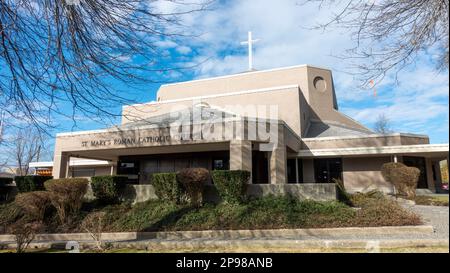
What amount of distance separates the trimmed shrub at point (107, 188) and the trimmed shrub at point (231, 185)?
14.9 ft

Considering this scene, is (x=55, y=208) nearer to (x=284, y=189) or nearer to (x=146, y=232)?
(x=146, y=232)

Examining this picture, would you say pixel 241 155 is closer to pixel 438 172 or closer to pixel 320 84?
pixel 320 84

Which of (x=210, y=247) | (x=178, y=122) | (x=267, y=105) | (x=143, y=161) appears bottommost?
(x=210, y=247)

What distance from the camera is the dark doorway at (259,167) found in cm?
1881

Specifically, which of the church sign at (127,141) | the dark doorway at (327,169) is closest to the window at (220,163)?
the church sign at (127,141)

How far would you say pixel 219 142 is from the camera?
48.9ft

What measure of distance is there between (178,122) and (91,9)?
975 centimetres

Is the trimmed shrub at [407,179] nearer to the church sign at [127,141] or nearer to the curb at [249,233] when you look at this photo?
the curb at [249,233]

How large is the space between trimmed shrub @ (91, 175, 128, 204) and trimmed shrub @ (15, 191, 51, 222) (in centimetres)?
187

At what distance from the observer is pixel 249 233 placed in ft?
32.8

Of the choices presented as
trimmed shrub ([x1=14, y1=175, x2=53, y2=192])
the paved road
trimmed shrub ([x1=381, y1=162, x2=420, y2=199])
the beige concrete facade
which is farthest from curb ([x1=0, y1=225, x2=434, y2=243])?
trimmed shrub ([x1=381, y1=162, x2=420, y2=199])

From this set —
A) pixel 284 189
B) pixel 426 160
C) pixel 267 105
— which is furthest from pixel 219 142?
pixel 426 160

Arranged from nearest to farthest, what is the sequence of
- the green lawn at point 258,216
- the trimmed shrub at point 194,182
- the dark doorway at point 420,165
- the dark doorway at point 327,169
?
the green lawn at point 258,216 → the trimmed shrub at point 194,182 → the dark doorway at point 420,165 → the dark doorway at point 327,169

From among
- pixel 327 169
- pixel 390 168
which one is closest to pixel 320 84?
pixel 327 169
